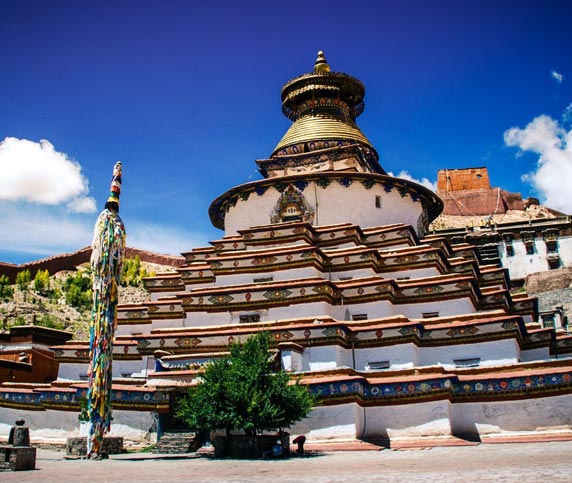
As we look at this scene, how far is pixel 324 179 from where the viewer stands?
23.0 metres

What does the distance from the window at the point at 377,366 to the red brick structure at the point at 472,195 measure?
224ft

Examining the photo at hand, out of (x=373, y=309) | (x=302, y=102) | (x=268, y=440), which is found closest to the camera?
(x=268, y=440)

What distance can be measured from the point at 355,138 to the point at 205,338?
1308 cm

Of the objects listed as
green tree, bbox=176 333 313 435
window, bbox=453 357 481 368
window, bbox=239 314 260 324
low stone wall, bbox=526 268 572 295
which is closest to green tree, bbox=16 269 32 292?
window, bbox=239 314 260 324

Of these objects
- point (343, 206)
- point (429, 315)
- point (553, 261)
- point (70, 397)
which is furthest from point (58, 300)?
point (553, 261)

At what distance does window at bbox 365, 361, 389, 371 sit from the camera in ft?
54.0

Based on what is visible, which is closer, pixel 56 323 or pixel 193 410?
pixel 193 410

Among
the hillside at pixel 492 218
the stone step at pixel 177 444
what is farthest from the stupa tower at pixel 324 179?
the hillside at pixel 492 218

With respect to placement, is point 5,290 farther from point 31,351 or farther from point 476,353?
point 476,353

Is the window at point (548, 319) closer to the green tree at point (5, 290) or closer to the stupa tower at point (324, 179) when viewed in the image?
the stupa tower at point (324, 179)

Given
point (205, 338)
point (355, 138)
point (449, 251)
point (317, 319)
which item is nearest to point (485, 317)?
point (317, 319)

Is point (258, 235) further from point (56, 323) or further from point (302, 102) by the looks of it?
point (56, 323)

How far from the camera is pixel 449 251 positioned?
2277 cm

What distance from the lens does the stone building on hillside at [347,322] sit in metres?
14.6
